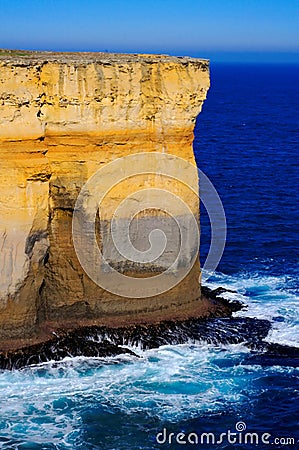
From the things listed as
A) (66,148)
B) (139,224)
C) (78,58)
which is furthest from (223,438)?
(78,58)

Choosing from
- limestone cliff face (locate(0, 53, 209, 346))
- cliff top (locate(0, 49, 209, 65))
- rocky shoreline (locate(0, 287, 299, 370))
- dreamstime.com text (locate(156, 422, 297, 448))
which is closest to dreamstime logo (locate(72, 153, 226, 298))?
limestone cliff face (locate(0, 53, 209, 346))

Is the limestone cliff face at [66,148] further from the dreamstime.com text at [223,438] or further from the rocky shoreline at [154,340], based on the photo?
the dreamstime.com text at [223,438]

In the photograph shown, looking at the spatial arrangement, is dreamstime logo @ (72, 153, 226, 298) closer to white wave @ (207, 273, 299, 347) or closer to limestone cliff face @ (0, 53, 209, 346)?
limestone cliff face @ (0, 53, 209, 346)

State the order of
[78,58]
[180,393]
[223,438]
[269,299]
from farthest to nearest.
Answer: [269,299] → [78,58] → [180,393] → [223,438]

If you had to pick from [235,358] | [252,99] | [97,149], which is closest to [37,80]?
[97,149]

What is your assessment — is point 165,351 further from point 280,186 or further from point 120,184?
point 280,186

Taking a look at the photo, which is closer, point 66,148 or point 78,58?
point 66,148

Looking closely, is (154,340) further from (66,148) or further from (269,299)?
(66,148)
